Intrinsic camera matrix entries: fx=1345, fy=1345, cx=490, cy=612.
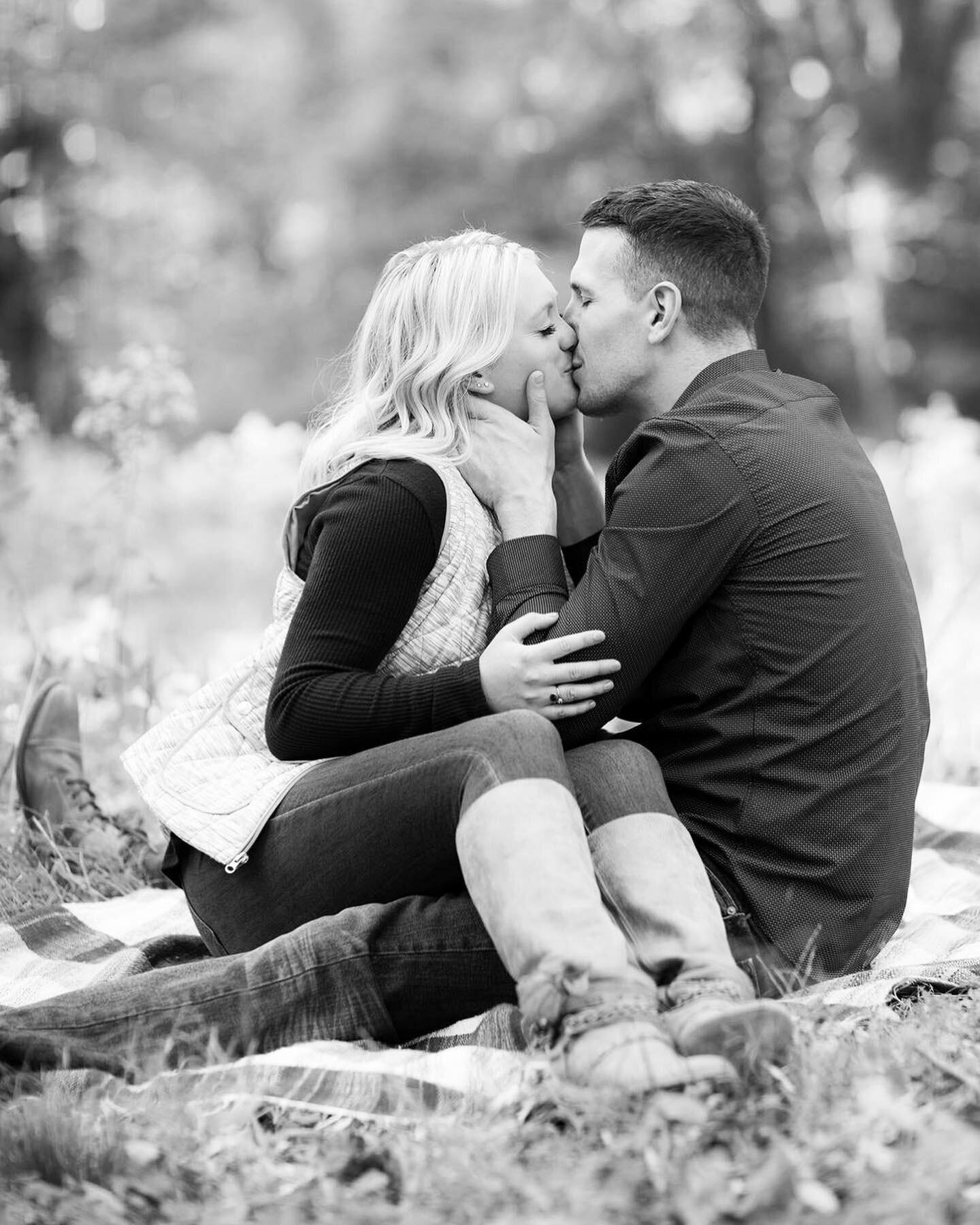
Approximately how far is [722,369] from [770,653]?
25.6 inches

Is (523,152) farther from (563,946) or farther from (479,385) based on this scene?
(563,946)

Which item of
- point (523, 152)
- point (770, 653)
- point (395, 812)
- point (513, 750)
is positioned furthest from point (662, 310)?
point (523, 152)

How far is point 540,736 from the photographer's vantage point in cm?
220

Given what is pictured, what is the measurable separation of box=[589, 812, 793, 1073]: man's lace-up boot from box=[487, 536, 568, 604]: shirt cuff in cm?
50

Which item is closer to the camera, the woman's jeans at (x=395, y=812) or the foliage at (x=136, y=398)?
the woman's jeans at (x=395, y=812)

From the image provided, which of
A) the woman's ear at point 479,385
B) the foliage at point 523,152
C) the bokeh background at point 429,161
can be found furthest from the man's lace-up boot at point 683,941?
the foliage at point 523,152

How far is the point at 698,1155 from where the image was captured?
1.68 meters

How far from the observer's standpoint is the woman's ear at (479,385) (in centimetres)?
278

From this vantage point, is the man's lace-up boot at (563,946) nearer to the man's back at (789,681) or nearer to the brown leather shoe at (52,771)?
the man's back at (789,681)

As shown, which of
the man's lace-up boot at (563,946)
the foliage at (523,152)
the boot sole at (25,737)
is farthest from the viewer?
the foliage at (523,152)

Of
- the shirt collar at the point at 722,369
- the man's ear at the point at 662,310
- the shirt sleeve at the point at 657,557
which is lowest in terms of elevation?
the shirt sleeve at the point at 657,557

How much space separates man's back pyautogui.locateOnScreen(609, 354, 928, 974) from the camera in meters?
2.39

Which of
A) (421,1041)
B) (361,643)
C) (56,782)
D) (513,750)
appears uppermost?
(361,643)

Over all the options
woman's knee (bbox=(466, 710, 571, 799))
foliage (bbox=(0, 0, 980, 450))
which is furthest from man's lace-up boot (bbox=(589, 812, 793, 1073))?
foliage (bbox=(0, 0, 980, 450))
